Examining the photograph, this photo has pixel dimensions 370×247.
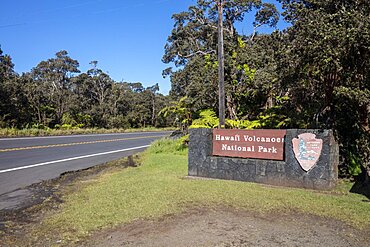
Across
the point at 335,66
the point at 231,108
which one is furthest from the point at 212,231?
the point at 231,108

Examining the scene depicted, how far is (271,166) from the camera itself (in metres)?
7.19

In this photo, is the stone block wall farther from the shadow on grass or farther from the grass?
the shadow on grass

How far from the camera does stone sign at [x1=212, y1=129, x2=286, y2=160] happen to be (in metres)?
7.18

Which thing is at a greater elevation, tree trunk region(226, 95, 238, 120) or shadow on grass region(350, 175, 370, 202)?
tree trunk region(226, 95, 238, 120)

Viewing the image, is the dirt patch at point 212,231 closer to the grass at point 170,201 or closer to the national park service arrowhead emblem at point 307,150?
the grass at point 170,201

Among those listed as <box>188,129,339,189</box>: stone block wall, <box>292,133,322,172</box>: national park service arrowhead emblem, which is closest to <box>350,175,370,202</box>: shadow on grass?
<box>188,129,339,189</box>: stone block wall

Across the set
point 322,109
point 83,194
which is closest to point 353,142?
point 322,109

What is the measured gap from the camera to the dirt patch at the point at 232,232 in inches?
156

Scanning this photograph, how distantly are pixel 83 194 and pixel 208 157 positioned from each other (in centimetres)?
314

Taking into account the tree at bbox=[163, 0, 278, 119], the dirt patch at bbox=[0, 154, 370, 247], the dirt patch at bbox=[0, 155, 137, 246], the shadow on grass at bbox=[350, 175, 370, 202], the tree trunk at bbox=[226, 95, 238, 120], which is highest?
the tree at bbox=[163, 0, 278, 119]

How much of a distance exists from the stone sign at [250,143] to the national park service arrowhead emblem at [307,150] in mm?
363

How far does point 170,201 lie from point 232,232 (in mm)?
1754

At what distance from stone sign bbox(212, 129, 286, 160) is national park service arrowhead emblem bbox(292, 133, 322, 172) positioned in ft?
1.19

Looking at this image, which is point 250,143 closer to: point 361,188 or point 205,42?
point 361,188
